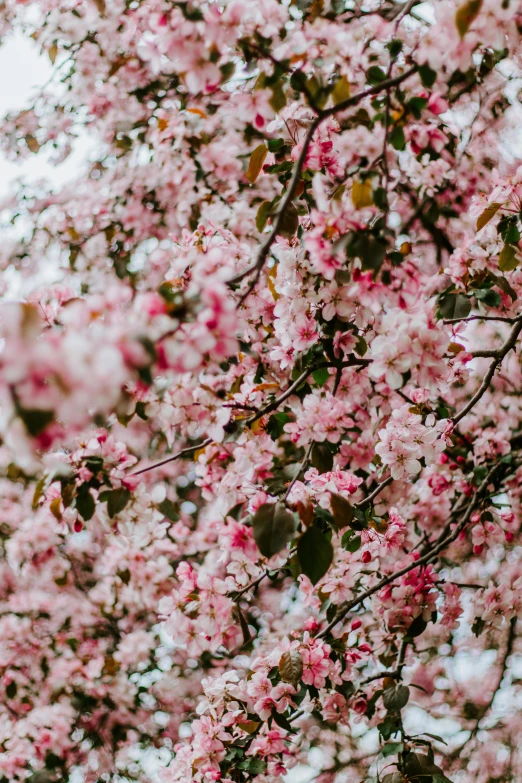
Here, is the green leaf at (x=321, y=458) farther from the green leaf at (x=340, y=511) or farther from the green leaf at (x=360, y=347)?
the green leaf at (x=360, y=347)

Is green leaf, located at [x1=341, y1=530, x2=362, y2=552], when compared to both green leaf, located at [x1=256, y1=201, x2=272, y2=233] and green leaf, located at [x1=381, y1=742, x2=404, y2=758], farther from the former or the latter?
green leaf, located at [x1=256, y1=201, x2=272, y2=233]

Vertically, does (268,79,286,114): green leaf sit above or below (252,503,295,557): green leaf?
above

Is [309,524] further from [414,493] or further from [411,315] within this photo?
[414,493]

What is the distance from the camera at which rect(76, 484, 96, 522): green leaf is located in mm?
1351

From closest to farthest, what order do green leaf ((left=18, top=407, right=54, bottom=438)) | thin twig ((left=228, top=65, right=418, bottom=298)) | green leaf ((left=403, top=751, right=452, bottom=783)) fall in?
green leaf ((left=18, top=407, right=54, bottom=438)), thin twig ((left=228, top=65, right=418, bottom=298)), green leaf ((left=403, top=751, right=452, bottom=783))

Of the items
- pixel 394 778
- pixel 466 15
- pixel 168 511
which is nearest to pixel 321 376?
pixel 168 511

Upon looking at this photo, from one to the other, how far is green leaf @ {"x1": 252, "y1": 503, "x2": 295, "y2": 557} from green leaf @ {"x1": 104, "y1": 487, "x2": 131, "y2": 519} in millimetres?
352

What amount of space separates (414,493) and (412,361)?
5.23ft

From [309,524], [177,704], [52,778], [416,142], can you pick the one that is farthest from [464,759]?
[416,142]

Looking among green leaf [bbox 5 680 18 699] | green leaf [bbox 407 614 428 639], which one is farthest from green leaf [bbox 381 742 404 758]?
green leaf [bbox 5 680 18 699]

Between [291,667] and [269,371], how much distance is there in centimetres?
86

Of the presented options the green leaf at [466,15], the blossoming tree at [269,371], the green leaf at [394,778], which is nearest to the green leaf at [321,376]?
the blossoming tree at [269,371]

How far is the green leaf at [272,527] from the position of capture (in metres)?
1.19

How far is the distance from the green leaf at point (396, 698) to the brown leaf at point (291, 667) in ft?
1.35
